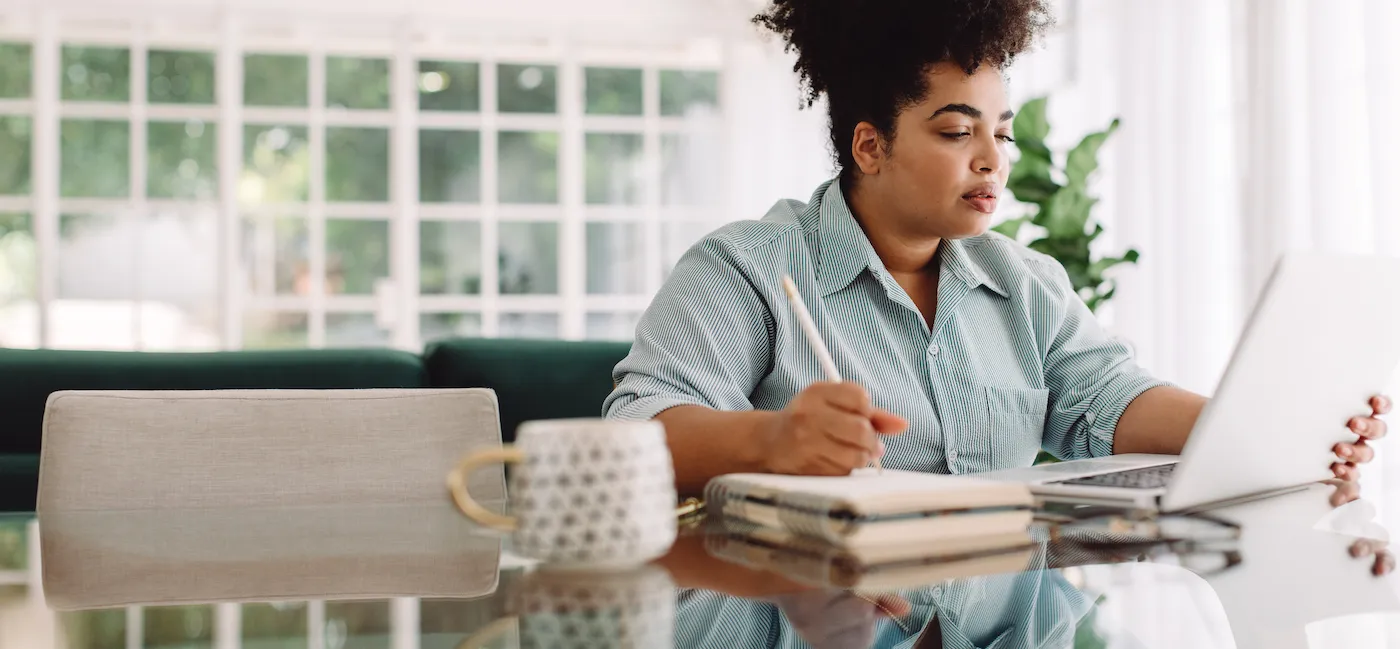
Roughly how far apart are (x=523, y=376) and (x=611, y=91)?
13.0 feet

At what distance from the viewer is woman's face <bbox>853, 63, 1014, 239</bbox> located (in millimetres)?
1373

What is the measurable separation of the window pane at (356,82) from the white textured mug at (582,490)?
18.0 ft

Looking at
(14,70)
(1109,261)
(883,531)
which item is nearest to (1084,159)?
(1109,261)

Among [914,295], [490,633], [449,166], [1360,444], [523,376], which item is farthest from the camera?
[449,166]

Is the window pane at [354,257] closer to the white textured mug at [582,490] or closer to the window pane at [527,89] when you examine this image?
the window pane at [527,89]

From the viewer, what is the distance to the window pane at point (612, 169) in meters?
5.97

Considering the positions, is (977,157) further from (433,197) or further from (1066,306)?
(433,197)

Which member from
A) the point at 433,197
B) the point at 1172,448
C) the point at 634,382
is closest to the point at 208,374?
the point at 634,382

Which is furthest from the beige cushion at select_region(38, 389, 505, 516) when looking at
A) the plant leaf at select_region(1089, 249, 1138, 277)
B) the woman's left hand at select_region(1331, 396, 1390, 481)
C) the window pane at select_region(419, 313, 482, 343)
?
the window pane at select_region(419, 313, 482, 343)

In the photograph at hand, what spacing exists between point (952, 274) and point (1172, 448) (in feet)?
1.05

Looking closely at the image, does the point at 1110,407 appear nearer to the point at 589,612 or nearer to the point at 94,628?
the point at 589,612

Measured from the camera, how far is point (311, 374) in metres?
2.18

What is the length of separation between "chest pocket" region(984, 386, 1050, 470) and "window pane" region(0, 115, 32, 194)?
541 cm

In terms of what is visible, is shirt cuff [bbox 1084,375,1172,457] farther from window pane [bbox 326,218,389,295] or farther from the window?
window pane [bbox 326,218,389,295]
